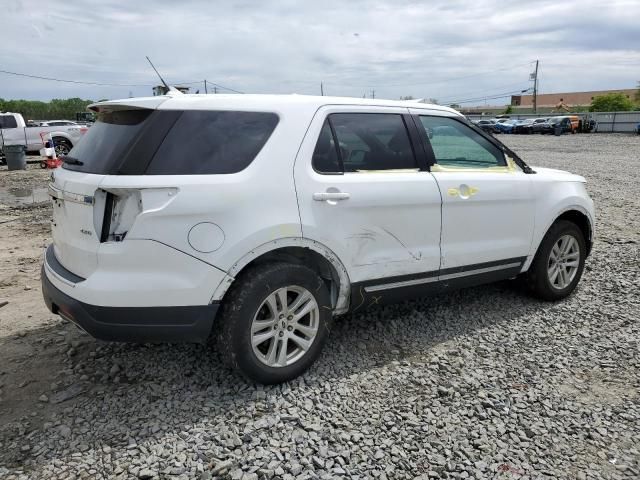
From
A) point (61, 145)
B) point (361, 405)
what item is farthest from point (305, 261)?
point (61, 145)

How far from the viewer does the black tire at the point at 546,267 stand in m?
4.79

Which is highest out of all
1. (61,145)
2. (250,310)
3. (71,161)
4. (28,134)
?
(28,134)

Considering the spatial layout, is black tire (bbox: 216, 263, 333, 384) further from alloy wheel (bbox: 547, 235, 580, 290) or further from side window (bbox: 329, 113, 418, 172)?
alloy wheel (bbox: 547, 235, 580, 290)

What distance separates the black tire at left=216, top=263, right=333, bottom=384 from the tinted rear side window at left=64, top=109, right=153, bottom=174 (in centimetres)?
101

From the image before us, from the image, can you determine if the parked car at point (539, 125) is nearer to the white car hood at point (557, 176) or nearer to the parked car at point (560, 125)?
the parked car at point (560, 125)

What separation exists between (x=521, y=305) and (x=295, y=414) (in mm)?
2687

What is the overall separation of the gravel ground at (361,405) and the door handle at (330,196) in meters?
1.19

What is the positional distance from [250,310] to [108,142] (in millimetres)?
1322

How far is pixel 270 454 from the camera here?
2787mm

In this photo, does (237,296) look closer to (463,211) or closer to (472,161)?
(463,211)

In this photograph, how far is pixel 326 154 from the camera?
350cm

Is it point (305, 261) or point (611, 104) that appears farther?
point (611, 104)

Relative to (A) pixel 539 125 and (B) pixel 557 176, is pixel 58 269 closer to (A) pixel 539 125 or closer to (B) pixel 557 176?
(B) pixel 557 176

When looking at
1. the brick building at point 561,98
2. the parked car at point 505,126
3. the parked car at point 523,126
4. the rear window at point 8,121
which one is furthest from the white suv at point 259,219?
the brick building at point 561,98
